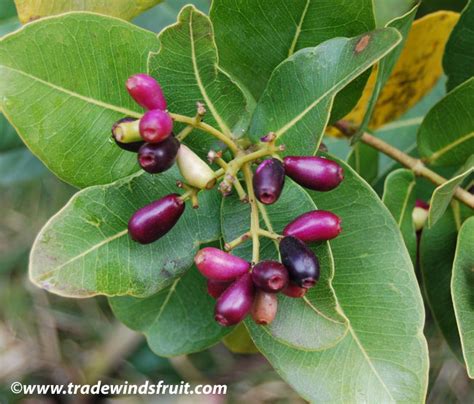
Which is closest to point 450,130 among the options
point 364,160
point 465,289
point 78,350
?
point 364,160

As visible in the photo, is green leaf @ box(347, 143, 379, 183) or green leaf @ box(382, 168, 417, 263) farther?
green leaf @ box(347, 143, 379, 183)

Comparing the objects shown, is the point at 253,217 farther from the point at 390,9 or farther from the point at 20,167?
Answer: the point at 20,167

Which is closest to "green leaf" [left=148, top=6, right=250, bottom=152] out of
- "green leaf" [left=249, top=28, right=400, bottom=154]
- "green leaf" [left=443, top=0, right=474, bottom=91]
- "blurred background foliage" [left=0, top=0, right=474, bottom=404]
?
"green leaf" [left=249, top=28, right=400, bottom=154]

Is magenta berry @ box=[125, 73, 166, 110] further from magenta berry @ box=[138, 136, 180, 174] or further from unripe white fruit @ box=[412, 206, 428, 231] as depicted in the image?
unripe white fruit @ box=[412, 206, 428, 231]

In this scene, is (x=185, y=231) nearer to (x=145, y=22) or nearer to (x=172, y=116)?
(x=172, y=116)

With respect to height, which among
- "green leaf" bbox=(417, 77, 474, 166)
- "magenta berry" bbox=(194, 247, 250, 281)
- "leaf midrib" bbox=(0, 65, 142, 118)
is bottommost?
"green leaf" bbox=(417, 77, 474, 166)

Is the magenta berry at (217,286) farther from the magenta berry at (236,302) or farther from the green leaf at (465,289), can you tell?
the green leaf at (465,289)

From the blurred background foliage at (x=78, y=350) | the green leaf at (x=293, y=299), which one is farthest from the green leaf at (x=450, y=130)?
the blurred background foliage at (x=78, y=350)
